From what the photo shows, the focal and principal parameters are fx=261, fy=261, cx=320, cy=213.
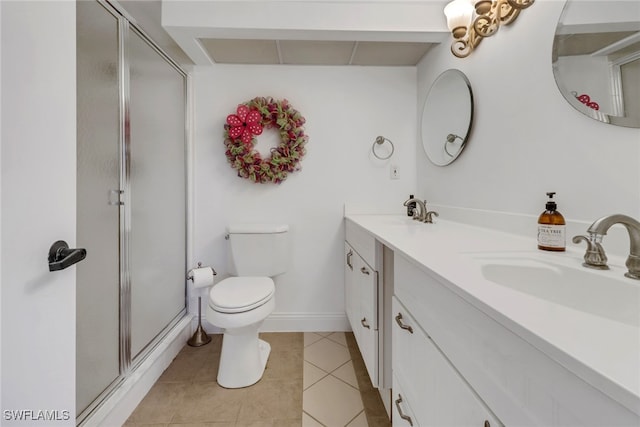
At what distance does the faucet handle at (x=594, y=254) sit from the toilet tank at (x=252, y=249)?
1.52 metres

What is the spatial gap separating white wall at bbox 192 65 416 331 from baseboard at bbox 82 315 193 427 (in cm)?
38

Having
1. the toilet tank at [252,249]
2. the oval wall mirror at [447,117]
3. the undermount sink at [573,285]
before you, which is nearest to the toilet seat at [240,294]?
the toilet tank at [252,249]

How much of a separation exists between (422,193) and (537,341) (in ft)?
5.62

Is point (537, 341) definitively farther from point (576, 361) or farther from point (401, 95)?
point (401, 95)

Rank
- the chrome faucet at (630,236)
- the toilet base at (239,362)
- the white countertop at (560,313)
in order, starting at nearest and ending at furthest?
the white countertop at (560,313) → the chrome faucet at (630,236) → the toilet base at (239,362)

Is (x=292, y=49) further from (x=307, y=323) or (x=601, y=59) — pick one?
(x=307, y=323)

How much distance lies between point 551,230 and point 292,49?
176 centimetres

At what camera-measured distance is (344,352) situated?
5.76ft

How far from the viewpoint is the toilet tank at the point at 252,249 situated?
5.97ft

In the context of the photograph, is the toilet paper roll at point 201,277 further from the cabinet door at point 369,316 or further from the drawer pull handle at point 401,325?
the drawer pull handle at point 401,325

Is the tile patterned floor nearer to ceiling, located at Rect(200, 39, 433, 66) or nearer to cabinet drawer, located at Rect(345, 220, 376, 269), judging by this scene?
cabinet drawer, located at Rect(345, 220, 376, 269)

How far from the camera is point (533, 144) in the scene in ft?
3.35

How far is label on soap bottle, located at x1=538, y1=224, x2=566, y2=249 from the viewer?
0.84 meters
